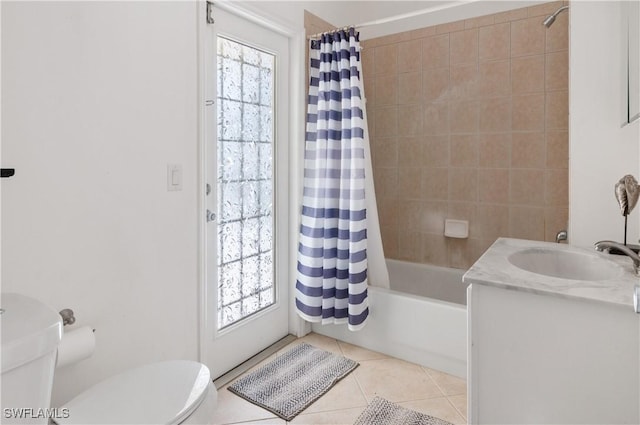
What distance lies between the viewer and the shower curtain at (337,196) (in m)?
2.21

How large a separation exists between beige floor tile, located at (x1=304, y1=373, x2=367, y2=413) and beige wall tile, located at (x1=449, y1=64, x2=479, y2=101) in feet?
6.95

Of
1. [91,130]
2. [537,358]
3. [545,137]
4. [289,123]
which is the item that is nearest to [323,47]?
[289,123]

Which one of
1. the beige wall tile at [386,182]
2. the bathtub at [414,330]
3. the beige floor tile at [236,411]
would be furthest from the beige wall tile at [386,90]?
the beige floor tile at [236,411]

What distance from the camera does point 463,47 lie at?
9.22ft

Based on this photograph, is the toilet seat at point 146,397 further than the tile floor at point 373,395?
No

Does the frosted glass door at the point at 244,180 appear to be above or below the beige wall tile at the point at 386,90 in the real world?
below

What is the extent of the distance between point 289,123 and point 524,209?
1.73 metres

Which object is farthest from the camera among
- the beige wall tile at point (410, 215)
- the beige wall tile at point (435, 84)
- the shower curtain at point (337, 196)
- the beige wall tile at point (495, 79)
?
the beige wall tile at point (410, 215)

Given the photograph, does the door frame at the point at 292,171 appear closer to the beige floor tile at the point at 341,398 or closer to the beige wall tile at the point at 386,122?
the beige floor tile at the point at 341,398

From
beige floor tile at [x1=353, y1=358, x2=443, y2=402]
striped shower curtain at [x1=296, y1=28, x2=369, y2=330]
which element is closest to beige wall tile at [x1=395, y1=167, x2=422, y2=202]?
striped shower curtain at [x1=296, y1=28, x2=369, y2=330]

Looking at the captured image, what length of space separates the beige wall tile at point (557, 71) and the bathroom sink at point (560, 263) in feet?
4.43

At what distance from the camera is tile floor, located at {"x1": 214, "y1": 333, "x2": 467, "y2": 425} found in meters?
1.76

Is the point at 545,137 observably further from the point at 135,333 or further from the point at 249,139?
the point at 135,333

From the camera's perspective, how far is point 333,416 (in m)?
1.77
